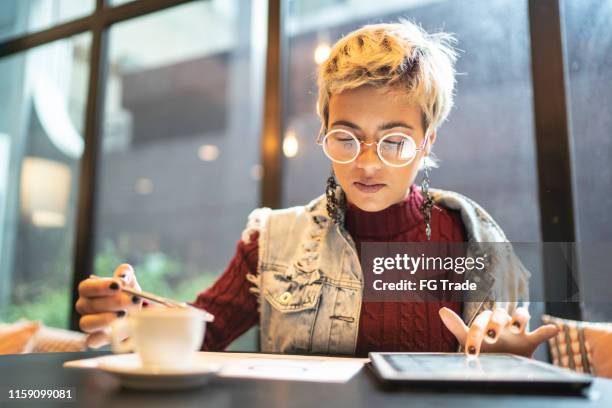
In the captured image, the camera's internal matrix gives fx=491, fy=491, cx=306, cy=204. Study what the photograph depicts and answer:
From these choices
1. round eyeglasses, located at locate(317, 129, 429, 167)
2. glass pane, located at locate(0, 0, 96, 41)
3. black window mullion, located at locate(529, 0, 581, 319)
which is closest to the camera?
round eyeglasses, located at locate(317, 129, 429, 167)

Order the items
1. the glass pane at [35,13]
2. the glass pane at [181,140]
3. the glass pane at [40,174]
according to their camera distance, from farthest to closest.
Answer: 1. the glass pane at [35,13]
2. the glass pane at [40,174]
3. the glass pane at [181,140]

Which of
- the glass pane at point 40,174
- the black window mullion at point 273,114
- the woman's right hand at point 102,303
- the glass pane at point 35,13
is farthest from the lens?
the glass pane at point 35,13

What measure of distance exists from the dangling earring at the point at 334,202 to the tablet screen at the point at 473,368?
0.46m

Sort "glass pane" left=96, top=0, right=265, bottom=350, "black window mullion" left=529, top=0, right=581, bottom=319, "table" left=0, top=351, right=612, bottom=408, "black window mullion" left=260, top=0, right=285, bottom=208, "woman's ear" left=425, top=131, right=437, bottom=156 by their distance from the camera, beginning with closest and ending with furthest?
1. "table" left=0, top=351, right=612, bottom=408
2. "woman's ear" left=425, top=131, right=437, bottom=156
3. "black window mullion" left=529, top=0, right=581, bottom=319
4. "black window mullion" left=260, top=0, right=285, bottom=208
5. "glass pane" left=96, top=0, right=265, bottom=350

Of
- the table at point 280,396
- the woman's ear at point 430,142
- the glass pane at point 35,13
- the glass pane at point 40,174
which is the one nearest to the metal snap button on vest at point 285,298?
the woman's ear at point 430,142

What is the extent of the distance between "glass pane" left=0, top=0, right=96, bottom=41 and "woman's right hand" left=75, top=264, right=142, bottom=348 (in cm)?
230

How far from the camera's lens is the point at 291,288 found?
1079 millimetres

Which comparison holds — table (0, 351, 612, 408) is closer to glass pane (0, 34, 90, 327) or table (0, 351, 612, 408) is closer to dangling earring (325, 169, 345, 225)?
dangling earring (325, 169, 345, 225)

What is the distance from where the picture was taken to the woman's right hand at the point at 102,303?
0.63m

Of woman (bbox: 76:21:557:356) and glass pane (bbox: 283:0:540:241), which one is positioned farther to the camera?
glass pane (bbox: 283:0:540:241)

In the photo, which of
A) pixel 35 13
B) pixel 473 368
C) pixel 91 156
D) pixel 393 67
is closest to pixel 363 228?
pixel 393 67

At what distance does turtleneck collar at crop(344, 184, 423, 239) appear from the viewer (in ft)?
3.54

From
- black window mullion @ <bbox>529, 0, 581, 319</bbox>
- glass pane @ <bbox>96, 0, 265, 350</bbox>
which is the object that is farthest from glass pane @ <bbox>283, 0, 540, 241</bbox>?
glass pane @ <bbox>96, 0, 265, 350</bbox>

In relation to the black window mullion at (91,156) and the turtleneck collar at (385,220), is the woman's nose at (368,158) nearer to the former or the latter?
the turtleneck collar at (385,220)
